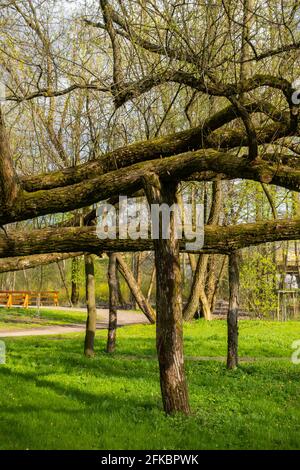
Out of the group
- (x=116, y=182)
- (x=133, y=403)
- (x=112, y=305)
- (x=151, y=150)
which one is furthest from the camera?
(x=112, y=305)

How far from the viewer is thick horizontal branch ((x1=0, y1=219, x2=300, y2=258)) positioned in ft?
27.6

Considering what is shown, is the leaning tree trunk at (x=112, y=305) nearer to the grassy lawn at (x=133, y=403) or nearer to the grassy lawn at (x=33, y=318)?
the grassy lawn at (x=133, y=403)

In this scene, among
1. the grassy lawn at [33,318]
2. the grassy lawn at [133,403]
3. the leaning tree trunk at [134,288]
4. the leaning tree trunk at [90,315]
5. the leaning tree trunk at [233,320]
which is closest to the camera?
the grassy lawn at [133,403]

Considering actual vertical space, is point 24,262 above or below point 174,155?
below

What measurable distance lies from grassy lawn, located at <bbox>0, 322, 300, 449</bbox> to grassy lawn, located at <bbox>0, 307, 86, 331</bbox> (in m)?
10.2

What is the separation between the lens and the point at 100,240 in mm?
8562

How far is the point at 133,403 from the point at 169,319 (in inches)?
72.3

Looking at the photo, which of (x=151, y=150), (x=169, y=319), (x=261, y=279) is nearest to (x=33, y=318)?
(x=261, y=279)

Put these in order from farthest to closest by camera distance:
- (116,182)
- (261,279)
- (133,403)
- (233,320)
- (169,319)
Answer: (261,279) < (233,320) < (133,403) < (116,182) < (169,319)

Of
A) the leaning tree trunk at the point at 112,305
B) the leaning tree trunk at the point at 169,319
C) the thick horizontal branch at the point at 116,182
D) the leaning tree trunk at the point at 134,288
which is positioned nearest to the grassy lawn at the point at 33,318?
the leaning tree trunk at the point at 134,288

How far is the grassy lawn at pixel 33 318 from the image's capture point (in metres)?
26.2

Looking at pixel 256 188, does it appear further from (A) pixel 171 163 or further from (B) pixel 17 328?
(A) pixel 171 163

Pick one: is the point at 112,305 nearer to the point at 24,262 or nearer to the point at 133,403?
the point at 24,262

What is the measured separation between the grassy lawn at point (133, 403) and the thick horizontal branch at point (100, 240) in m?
2.52
